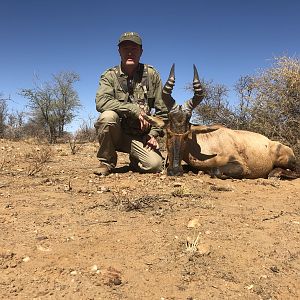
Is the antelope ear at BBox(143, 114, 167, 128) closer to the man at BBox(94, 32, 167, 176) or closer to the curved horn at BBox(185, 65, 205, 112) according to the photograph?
the man at BBox(94, 32, 167, 176)

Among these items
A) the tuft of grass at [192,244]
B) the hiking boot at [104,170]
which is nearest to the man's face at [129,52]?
the hiking boot at [104,170]

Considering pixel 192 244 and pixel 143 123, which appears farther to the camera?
pixel 143 123

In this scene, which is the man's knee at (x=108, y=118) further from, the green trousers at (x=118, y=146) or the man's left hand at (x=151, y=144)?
the man's left hand at (x=151, y=144)

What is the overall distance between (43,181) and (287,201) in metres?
2.89

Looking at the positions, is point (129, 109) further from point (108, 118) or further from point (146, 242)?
point (146, 242)

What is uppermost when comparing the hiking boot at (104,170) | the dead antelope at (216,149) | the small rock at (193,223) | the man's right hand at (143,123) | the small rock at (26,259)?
the man's right hand at (143,123)

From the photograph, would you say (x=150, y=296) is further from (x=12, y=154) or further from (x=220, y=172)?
(x=12, y=154)

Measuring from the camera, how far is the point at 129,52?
6.14m

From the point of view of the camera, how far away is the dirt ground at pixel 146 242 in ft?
8.25

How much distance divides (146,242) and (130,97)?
11.4 feet

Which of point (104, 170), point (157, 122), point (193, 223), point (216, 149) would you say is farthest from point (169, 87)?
point (193, 223)

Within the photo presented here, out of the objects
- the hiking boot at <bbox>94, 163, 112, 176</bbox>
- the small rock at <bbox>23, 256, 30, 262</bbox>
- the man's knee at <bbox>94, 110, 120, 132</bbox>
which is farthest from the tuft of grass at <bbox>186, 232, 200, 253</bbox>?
the man's knee at <bbox>94, 110, 120, 132</bbox>

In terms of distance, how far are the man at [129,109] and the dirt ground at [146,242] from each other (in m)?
1.07

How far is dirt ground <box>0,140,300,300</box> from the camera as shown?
2.51 metres
